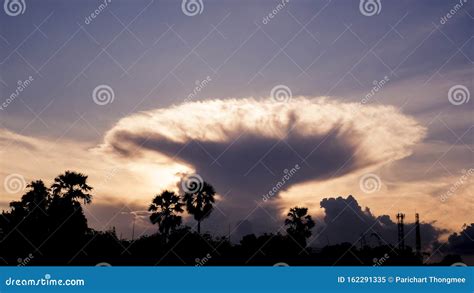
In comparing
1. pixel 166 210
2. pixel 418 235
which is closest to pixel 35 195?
pixel 166 210

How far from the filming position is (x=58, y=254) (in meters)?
37.8

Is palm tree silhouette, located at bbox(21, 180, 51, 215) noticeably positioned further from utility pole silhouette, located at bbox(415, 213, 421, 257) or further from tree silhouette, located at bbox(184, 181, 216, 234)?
utility pole silhouette, located at bbox(415, 213, 421, 257)

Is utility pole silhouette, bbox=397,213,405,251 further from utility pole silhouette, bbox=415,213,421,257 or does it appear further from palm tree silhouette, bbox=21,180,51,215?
palm tree silhouette, bbox=21,180,51,215

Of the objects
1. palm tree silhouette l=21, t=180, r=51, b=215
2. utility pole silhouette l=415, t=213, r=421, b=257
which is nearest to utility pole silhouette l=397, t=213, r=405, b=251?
utility pole silhouette l=415, t=213, r=421, b=257

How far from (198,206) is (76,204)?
12432 millimetres

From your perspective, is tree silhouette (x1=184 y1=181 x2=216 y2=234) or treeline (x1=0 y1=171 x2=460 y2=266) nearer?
treeline (x1=0 y1=171 x2=460 y2=266)

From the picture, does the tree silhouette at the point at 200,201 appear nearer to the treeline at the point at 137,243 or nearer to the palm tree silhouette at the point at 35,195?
the treeline at the point at 137,243

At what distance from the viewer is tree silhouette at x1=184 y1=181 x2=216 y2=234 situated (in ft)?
171

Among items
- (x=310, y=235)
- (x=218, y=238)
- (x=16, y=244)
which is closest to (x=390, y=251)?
(x=310, y=235)

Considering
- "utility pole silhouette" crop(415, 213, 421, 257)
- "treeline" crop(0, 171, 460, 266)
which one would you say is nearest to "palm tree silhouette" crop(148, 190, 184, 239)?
"treeline" crop(0, 171, 460, 266)

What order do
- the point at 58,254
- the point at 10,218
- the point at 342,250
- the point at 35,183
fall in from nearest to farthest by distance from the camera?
the point at 58,254 → the point at 342,250 → the point at 10,218 → the point at 35,183

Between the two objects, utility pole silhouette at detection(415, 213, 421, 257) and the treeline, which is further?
utility pole silhouette at detection(415, 213, 421, 257)
